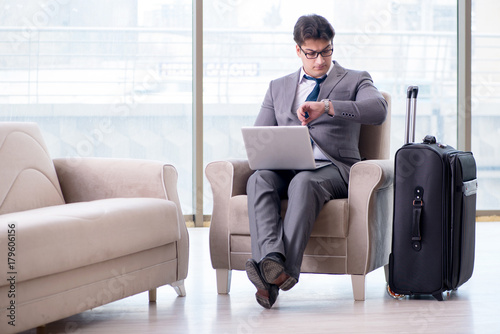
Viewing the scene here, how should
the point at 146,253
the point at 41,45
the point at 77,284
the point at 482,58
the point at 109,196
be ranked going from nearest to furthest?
1. the point at 77,284
2. the point at 146,253
3. the point at 109,196
4. the point at 41,45
5. the point at 482,58

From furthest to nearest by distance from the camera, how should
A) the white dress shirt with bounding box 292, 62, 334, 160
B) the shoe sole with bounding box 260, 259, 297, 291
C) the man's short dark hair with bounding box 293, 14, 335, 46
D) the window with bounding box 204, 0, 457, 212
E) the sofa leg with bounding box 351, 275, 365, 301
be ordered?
the window with bounding box 204, 0, 457, 212, the white dress shirt with bounding box 292, 62, 334, 160, the man's short dark hair with bounding box 293, 14, 335, 46, the sofa leg with bounding box 351, 275, 365, 301, the shoe sole with bounding box 260, 259, 297, 291

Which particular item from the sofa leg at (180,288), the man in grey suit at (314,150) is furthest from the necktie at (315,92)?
the sofa leg at (180,288)

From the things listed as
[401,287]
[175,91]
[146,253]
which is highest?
[175,91]

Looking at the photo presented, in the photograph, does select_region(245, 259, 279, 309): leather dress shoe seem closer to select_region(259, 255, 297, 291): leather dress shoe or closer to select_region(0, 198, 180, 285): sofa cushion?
select_region(259, 255, 297, 291): leather dress shoe

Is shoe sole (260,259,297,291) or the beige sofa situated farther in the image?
shoe sole (260,259,297,291)

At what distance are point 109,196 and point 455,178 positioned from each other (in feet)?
4.43

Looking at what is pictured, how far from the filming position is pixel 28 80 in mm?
4750

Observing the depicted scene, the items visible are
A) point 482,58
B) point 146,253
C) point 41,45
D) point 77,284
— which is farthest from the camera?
point 482,58

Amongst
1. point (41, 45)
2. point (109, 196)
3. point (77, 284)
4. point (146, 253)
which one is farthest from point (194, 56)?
point (77, 284)

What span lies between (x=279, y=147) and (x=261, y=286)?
55cm

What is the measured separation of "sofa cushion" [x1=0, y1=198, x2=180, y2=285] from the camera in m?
1.89

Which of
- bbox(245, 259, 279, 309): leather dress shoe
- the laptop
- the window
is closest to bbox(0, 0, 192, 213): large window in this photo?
the window

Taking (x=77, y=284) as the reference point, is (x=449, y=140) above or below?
above

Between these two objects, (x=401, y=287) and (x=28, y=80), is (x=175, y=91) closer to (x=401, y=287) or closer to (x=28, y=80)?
(x=28, y=80)
